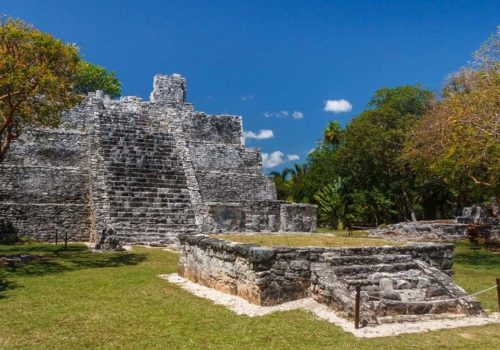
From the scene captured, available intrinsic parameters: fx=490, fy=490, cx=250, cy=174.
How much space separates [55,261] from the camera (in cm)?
1229

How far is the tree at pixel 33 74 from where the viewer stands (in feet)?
40.3

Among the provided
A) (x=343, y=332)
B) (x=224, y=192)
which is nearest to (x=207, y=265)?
(x=343, y=332)

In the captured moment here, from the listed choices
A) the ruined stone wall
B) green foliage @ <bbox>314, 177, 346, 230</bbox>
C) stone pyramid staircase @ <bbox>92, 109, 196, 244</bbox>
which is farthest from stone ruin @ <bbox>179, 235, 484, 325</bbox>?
green foliage @ <bbox>314, 177, 346, 230</bbox>

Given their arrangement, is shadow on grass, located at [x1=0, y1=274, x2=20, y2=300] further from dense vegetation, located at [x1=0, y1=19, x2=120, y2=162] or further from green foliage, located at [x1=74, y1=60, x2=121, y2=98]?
green foliage, located at [x1=74, y1=60, x2=121, y2=98]

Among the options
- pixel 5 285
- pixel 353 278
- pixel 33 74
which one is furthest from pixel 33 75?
pixel 353 278

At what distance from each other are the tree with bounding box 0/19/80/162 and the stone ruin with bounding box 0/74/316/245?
190cm

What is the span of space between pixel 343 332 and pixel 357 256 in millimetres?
2213

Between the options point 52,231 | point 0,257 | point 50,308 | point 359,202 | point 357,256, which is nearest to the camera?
point 50,308

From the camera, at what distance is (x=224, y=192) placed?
69.9 feet

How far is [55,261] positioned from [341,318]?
8264 millimetres

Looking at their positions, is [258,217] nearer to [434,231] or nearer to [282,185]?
[434,231]

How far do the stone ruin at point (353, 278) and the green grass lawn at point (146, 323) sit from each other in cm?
57

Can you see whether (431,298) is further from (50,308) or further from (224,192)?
(224,192)

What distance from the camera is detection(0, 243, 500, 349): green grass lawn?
5.75 metres
